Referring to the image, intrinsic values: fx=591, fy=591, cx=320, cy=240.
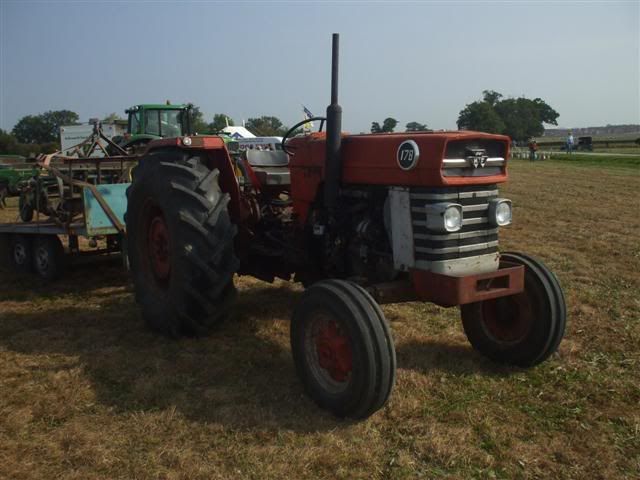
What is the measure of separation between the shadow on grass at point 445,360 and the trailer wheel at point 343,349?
2.62 feet

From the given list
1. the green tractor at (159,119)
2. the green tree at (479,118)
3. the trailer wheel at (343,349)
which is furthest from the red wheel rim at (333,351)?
the green tree at (479,118)

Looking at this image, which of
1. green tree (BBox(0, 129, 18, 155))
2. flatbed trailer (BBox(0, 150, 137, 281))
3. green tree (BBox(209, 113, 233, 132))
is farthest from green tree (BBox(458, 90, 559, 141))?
flatbed trailer (BBox(0, 150, 137, 281))

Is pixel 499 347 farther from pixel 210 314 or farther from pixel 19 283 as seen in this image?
pixel 19 283

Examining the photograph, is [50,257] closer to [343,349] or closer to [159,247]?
[159,247]

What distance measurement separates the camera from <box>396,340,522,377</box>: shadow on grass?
12.5 feet

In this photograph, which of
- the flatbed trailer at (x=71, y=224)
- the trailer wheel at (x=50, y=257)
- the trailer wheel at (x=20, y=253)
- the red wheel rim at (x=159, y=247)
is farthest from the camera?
the trailer wheel at (x=20, y=253)

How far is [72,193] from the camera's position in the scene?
6074 millimetres

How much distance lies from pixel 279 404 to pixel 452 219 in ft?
4.68

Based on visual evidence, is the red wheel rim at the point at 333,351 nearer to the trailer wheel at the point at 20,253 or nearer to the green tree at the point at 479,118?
the trailer wheel at the point at 20,253

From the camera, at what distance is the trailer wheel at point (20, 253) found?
6.55m

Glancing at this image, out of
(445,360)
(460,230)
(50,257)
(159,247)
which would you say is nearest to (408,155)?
(460,230)

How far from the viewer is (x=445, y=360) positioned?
400cm

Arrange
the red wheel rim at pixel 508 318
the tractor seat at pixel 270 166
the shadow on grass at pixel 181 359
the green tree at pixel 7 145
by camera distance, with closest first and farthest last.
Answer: the shadow on grass at pixel 181 359
the red wheel rim at pixel 508 318
the tractor seat at pixel 270 166
the green tree at pixel 7 145

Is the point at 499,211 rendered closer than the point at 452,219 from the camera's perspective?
No
